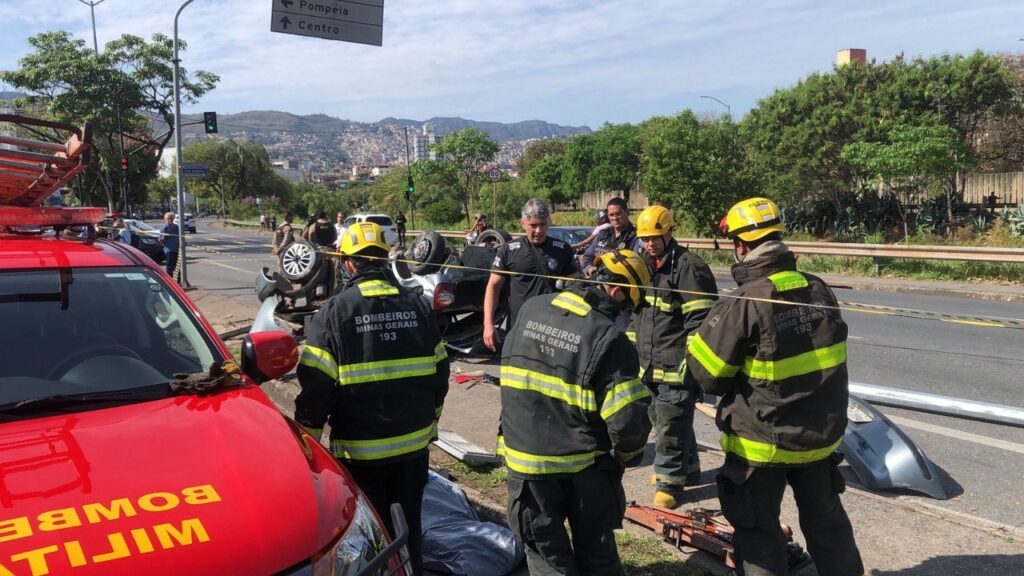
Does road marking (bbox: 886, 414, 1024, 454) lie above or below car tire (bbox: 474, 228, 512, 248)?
below

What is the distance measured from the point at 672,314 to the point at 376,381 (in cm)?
227

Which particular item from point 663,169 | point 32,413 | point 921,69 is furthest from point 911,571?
point 921,69

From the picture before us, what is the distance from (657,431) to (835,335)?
167cm

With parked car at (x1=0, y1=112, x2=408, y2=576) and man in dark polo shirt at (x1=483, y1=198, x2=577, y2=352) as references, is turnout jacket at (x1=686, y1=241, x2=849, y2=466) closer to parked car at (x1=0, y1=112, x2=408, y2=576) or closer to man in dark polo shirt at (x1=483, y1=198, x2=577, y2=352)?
parked car at (x1=0, y1=112, x2=408, y2=576)

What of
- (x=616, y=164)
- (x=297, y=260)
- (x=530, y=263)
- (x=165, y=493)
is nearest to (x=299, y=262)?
(x=297, y=260)

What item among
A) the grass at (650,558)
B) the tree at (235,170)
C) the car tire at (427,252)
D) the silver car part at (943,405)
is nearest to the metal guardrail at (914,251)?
the car tire at (427,252)

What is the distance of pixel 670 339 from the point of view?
15.9 ft

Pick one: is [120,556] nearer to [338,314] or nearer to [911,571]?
[338,314]

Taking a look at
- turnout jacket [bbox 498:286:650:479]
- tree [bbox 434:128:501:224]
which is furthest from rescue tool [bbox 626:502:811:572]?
tree [bbox 434:128:501:224]

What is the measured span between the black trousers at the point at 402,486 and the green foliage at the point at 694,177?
20241 mm

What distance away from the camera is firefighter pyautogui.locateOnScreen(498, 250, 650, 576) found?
299 cm

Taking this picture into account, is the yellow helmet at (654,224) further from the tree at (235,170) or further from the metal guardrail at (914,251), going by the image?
the tree at (235,170)

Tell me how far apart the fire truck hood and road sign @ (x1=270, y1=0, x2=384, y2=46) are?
12639mm

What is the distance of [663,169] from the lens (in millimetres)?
22781
